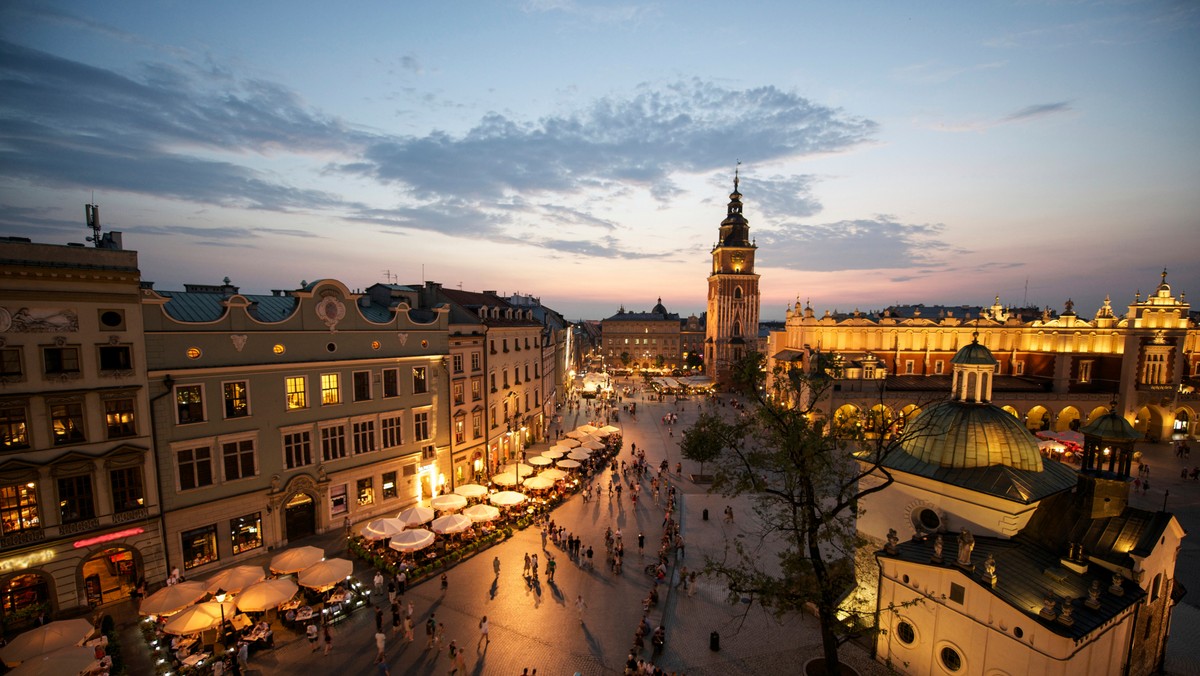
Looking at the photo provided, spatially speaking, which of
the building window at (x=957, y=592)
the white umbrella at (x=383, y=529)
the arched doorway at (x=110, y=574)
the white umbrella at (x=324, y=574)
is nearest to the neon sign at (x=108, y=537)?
the arched doorway at (x=110, y=574)

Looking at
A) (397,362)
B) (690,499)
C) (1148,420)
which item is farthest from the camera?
(1148,420)

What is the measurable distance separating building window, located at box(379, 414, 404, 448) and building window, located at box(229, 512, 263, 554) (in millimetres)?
7197

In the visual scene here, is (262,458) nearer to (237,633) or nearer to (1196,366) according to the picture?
(237,633)

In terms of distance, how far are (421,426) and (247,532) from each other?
10.4m

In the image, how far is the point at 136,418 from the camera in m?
21.5

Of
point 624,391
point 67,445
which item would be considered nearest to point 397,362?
point 67,445

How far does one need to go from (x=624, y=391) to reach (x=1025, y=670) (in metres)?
79.2

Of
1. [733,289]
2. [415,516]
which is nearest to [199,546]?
[415,516]

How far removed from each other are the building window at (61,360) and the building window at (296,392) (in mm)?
7912

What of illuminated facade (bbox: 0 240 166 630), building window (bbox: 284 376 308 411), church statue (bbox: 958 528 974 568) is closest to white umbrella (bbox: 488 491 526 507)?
building window (bbox: 284 376 308 411)

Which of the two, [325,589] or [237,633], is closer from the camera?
[237,633]

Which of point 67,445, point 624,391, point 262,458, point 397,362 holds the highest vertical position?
point 397,362

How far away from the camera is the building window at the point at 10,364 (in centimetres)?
1864

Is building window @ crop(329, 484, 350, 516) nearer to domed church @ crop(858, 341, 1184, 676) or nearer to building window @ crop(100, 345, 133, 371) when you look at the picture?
building window @ crop(100, 345, 133, 371)
